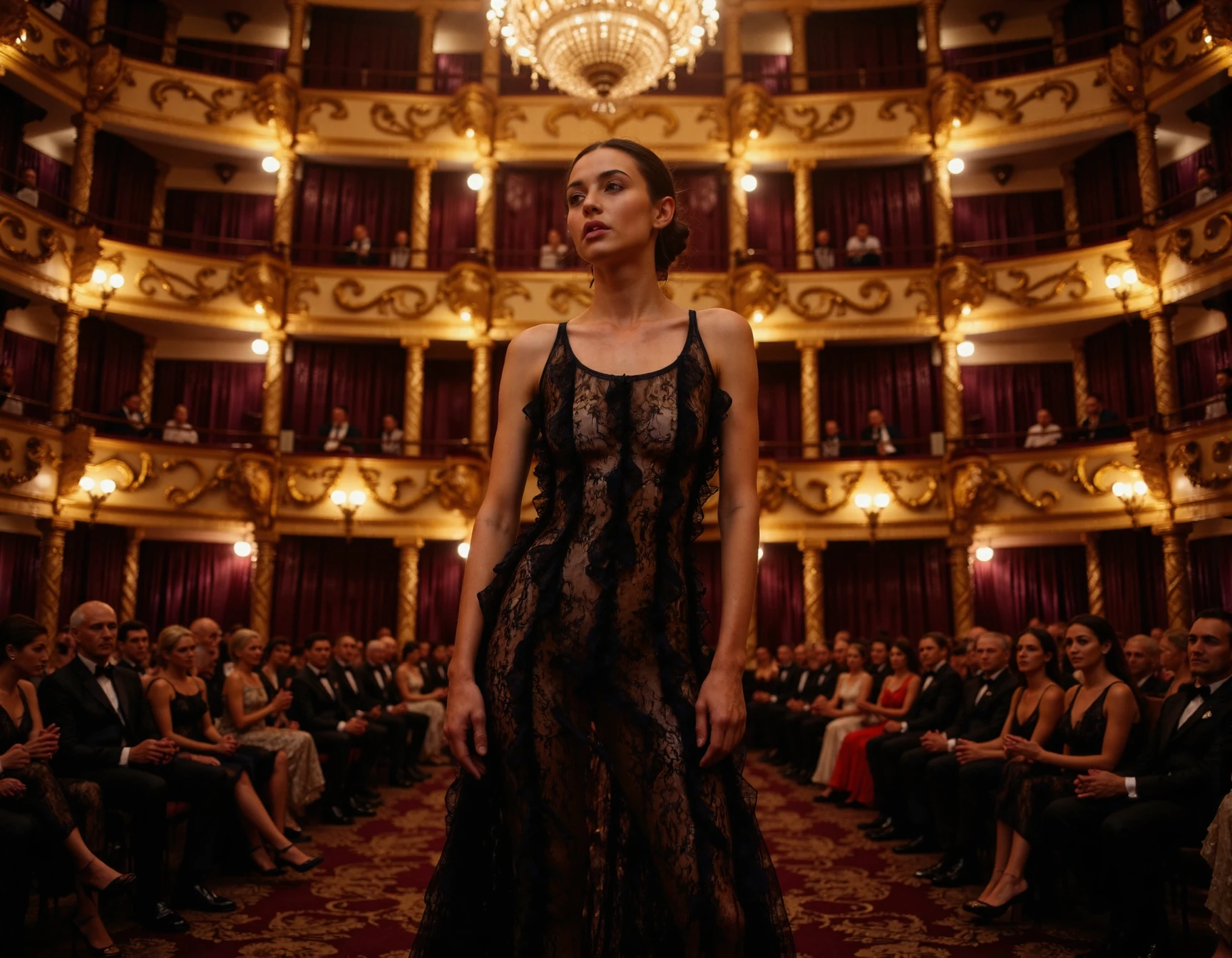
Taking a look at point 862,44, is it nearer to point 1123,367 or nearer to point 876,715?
point 1123,367

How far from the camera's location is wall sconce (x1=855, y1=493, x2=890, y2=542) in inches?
511

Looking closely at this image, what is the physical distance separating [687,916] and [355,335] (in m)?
13.4

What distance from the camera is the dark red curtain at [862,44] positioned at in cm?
1576

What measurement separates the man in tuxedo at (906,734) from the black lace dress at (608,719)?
4687mm

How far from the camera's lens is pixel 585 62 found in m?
9.60

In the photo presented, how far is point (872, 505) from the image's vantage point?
42.7 feet

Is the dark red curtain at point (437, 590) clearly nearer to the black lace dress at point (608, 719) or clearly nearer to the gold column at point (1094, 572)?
the gold column at point (1094, 572)

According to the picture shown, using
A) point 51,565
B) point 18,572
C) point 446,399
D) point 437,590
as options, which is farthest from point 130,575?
point 446,399

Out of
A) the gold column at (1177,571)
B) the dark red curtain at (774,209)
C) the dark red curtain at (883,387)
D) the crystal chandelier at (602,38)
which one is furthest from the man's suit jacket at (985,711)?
the dark red curtain at (774,209)

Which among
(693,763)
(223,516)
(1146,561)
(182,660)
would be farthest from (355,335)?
(693,763)

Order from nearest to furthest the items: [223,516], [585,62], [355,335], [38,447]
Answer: [585,62] → [38,447] → [223,516] → [355,335]

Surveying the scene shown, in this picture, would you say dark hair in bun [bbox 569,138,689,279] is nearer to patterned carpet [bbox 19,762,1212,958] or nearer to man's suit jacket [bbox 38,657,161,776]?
patterned carpet [bbox 19,762,1212,958]

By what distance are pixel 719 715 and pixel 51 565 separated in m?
12.3

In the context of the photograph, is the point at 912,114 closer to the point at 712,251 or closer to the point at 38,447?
the point at 712,251
